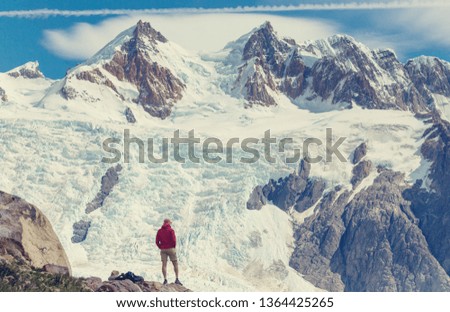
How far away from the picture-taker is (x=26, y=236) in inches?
5108

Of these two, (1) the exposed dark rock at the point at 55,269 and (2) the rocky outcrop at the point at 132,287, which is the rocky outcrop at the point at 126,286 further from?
(1) the exposed dark rock at the point at 55,269

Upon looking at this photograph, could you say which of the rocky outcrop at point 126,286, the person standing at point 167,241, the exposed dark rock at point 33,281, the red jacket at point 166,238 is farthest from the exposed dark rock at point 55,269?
the red jacket at point 166,238

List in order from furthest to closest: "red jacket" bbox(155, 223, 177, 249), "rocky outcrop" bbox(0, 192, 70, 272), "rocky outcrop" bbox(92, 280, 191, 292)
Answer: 1. "rocky outcrop" bbox(0, 192, 70, 272)
2. "rocky outcrop" bbox(92, 280, 191, 292)
3. "red jacket" bbox(155, 223, 177, 249)

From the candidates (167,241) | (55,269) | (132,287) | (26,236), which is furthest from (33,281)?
(26,236)

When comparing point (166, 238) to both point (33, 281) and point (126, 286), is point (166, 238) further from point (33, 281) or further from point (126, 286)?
point (33, 281)

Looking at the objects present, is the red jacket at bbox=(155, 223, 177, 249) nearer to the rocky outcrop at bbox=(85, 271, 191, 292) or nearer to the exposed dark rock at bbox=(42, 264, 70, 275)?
the rocky outcrop at bbox=(85, 271, 191, 292)

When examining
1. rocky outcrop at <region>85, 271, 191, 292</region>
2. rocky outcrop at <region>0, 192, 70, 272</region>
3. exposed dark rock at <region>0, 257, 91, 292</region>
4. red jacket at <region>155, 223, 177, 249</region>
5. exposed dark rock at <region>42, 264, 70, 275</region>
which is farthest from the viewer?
rocky outcrop at <region>0, 192, 70, 272</region>

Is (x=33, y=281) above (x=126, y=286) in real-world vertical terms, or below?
above

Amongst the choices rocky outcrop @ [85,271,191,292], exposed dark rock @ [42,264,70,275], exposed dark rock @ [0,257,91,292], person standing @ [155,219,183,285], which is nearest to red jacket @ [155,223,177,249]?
person standing @ [155,219,183,285]

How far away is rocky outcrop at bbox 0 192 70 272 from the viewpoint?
5020 inches

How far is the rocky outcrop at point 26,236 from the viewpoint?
418 feet
